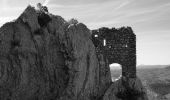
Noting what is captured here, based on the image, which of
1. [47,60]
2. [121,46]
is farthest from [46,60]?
[121,46]

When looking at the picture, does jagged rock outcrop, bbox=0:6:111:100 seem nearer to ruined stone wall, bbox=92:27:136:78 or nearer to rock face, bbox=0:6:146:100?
rock face, bbox=0:6:146:100

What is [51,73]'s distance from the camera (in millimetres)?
42688

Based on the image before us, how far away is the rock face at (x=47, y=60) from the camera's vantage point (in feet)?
133

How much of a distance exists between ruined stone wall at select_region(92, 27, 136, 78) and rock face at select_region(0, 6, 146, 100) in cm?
174

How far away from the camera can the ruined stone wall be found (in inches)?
1724

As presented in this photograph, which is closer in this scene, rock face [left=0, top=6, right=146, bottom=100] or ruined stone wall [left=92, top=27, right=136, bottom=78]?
rock face [left=0, top=6, right=146, bottom=100]

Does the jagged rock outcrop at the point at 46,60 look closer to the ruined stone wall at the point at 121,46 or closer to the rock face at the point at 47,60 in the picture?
the rock face at the point at 47,60

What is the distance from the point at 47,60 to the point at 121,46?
11087 millimetres

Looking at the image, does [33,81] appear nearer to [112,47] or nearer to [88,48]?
[88,48]

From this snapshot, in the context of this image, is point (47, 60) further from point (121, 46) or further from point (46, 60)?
point (121, 46)

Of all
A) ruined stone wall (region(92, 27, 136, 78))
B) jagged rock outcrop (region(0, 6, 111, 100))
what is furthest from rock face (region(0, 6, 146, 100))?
ruined stone wall (region(92, 27, 136, 78))

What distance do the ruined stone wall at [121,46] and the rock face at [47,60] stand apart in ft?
5.70

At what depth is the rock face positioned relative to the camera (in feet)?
133

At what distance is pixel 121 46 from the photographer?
4406 cm
